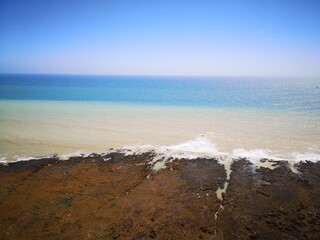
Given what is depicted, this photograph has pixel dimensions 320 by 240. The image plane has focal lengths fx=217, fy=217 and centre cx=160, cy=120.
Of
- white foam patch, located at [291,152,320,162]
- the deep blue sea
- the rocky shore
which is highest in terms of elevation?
the deep blue sea

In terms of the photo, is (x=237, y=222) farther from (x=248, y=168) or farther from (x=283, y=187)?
(x=248, y=168)

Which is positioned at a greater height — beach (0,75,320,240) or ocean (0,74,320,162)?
ocean (0,74,320,162)

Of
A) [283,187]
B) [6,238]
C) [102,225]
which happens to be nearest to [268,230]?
[283,187]

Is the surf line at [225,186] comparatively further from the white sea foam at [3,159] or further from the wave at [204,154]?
the white sea foam at [3,159]

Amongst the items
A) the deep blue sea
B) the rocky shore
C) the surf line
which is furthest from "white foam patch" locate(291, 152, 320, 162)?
the deep blue sea

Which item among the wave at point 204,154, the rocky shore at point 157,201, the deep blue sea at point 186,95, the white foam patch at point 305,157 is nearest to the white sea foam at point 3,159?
the wave at point 204,154

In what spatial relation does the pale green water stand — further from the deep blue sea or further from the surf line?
the deep blue sea
